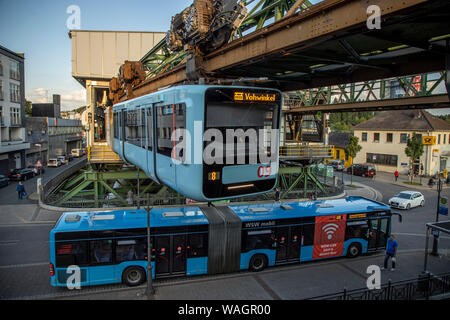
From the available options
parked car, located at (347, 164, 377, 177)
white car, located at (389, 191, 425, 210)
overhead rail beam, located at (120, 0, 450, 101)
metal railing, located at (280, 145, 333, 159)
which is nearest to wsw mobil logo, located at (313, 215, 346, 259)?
overhead rail beam, located at (120, 0, 450, 101)

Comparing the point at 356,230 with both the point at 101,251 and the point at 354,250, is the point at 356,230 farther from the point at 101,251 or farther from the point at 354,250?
the point at 101,251

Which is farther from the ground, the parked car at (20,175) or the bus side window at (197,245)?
the bus side window at (197,245)

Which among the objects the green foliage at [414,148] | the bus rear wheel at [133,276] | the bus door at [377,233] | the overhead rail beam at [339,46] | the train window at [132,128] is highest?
the overhead rail beam at [339,46]

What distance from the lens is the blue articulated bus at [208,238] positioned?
1016 centimetres

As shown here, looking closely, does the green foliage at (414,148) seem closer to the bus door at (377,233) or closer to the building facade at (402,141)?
the building facade at (402,141)

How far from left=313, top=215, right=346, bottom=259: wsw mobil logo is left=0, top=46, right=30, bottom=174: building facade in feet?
108

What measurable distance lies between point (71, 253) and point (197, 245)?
408 cm

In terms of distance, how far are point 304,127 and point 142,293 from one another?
3186 cm

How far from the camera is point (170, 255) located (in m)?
10.9

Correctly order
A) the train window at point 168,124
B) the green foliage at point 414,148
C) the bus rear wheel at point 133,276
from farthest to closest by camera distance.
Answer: the green foliage at point 414,148, the bus rear wheel at point 133,276, the train window at point 168,124

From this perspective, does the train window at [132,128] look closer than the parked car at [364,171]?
Yes

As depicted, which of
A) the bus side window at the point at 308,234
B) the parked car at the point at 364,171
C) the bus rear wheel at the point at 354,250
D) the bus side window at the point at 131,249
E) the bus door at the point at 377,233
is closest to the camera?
the bus side window at the point at 131,249

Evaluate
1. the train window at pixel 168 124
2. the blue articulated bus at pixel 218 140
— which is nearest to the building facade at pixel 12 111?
the train window at pixel 168 124

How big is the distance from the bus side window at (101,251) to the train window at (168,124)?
3.84 meters
